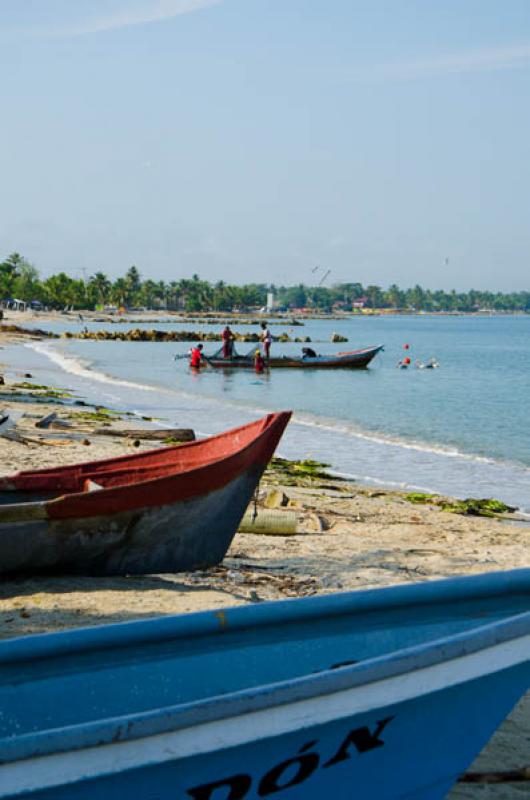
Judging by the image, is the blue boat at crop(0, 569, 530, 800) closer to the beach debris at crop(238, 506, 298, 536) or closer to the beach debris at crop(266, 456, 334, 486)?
the beach debris at crop(238, 506, 298, 536)

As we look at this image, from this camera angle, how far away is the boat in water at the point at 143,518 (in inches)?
300

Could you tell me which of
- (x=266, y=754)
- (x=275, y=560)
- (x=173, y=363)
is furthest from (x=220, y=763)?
(x=173, y=363)

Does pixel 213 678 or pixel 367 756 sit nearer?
pixel 367 756

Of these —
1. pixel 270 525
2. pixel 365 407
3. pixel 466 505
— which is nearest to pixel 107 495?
pixel 270 525

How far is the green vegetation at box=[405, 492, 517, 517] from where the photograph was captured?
13.5 meters

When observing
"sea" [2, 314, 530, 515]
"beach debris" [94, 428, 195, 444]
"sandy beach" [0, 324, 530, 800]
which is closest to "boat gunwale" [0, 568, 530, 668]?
"sandy beach" [0, 324, 530, 800]

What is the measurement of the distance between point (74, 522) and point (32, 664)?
3.74 metres

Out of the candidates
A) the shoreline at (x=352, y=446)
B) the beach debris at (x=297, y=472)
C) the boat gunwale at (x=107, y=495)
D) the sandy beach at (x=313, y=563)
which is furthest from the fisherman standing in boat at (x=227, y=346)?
the boat gunwale at (x=107, y=495)

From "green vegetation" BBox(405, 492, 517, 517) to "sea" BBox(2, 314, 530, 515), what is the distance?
2.45ft

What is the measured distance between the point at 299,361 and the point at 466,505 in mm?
36192

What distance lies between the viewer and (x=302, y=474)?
1586 centimetres

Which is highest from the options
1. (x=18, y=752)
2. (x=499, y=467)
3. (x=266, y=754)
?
(x=18, y=752)

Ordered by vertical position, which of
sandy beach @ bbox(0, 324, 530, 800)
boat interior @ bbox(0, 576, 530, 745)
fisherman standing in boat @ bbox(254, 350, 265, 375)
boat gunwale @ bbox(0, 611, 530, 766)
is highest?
boat gunwale @ bbox(0, 611, 530, 766)

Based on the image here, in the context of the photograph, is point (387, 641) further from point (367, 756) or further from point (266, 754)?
point (266, 754)
